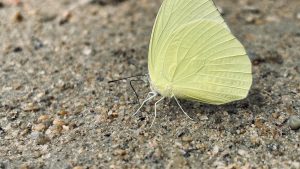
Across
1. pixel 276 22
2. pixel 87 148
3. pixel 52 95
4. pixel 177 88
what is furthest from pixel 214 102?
pixel 276 22

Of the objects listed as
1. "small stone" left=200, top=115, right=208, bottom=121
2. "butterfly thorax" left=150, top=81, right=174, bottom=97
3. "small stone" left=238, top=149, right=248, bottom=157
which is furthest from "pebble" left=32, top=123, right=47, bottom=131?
"small stone" left=238, top=149, right=248, bottom=157

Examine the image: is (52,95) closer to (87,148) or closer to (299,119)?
(87,148)

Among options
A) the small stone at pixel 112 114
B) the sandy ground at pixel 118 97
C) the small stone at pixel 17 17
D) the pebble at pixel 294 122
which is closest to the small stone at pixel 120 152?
the sandy ground at pixel 118 97

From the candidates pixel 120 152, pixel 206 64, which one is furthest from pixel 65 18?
pixel 120 152

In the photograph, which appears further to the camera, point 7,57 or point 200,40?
point 7,57

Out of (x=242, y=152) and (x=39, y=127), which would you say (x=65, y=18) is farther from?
(x=242, y=152)

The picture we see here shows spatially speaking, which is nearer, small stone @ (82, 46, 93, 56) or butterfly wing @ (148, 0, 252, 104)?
butterfly wing @ (148, 0, 252, 104)

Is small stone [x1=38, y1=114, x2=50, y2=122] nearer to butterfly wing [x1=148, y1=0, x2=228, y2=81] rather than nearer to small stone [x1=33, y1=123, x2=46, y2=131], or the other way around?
small stone [x1=33, y1=123, x2=46, y2=131]

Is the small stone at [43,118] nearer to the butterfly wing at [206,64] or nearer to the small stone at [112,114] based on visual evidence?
the small stone at [112,114]
